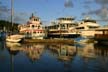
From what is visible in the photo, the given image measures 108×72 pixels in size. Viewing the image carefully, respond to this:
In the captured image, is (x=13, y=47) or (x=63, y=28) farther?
(x=63, y=28)

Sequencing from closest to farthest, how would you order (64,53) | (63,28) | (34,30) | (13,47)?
(64,53) < (13,47) < (34,30) < (63,28)

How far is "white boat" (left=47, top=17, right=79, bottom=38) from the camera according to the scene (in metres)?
90.0

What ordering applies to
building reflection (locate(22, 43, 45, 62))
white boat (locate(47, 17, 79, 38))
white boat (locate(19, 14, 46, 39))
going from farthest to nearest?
white boat (locate(47, 17, 79, 38)) < white boat (locate(19, 14, 46, 39)) < building reflection (locate(22, 43, 45, 62))

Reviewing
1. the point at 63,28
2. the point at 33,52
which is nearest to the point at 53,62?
the point at 33,52

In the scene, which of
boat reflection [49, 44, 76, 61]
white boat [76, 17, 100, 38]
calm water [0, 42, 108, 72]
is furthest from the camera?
white boat [76, 17, 100, 38]

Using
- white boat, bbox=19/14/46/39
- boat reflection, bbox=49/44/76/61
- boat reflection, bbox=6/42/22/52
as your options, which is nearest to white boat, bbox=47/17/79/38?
white boat, bbox=19/14/46/39

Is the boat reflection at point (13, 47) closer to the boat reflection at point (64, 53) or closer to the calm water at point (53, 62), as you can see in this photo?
the boat reflection at point (64, 53)

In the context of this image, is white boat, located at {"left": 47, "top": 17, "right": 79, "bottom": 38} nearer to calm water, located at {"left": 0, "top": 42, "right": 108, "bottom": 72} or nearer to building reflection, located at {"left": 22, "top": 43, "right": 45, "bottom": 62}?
building reflection, located at {"left": 22, "top": 43, "right": 45, "bottom": 62}

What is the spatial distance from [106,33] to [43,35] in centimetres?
1835

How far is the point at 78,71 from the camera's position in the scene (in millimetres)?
25000

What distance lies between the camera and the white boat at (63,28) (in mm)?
89956

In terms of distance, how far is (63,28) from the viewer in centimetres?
10212

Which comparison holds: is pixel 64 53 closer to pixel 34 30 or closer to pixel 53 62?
pixel 53 62

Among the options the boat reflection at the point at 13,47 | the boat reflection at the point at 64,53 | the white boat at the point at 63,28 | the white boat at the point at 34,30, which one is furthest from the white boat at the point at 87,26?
the boat reflection at the point at 64,53
